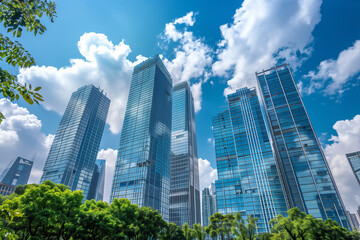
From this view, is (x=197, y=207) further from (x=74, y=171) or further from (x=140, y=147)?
(x=74, y=171)

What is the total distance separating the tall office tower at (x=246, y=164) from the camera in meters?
80.4

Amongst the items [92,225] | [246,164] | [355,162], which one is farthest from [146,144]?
[355,162]

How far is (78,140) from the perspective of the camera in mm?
136750

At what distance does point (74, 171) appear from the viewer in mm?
128000

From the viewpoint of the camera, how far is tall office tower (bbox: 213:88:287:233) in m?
80.4

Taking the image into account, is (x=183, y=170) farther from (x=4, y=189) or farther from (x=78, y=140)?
(x=4, y=189)

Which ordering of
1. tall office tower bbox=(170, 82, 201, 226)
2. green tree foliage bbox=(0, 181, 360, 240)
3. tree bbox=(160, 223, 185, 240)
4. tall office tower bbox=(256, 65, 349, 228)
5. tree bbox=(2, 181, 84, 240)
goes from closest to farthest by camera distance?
tree bbox=(2, 181, 84, 240) < green tree foliage bbox=(0, 181, 360, 240) < tree bbox=(160, 223, 185, 240) < tall office tower bbox=(256, 65, 349, 228) < tall office tower bbox=(170, 82, 201, 226)

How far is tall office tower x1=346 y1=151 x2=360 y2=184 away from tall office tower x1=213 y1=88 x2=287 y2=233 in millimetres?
125289

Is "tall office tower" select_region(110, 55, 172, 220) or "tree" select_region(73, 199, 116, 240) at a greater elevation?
"tall office tower" select_region(110, 55, 172, 220)

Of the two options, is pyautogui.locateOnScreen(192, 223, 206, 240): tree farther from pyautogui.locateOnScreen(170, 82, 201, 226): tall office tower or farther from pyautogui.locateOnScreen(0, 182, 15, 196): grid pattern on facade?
pyautogui.locateOnScreen(0, 182, 15, 196): grid pattern on facade

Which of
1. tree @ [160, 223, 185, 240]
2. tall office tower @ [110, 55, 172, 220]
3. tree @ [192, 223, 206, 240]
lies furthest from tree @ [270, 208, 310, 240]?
tall office tower @ [110, 55, 172, 220]

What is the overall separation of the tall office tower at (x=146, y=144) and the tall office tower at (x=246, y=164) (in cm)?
3337

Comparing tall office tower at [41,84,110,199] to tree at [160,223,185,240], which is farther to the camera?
tall office tower at [41,84,110,199]

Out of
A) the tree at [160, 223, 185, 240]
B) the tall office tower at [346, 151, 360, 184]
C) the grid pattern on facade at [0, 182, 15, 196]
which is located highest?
the tall office tower at [346, 151, 360, 184]
